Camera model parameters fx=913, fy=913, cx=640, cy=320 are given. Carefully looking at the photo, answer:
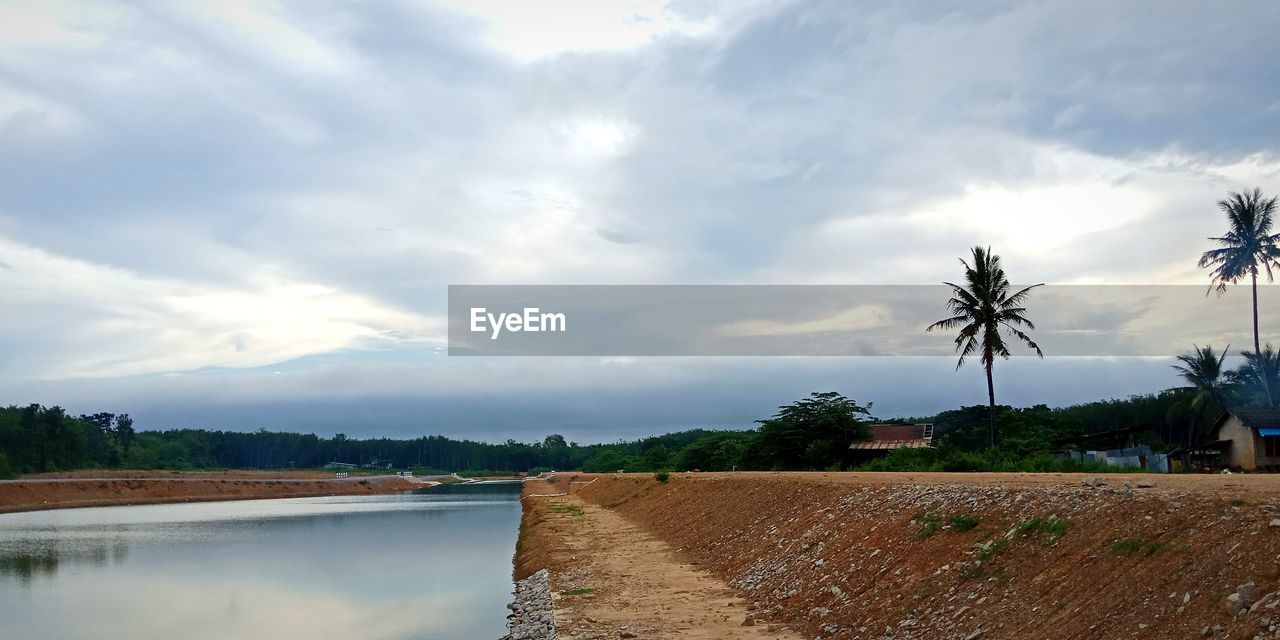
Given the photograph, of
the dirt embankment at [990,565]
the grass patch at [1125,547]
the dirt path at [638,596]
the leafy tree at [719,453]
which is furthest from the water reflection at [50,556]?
the leafy tree at [719,453]

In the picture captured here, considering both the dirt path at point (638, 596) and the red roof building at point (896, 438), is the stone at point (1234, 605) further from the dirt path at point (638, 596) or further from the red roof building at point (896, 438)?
the red roof building at point (896, 438)

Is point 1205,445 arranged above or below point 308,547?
above

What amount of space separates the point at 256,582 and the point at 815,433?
39.1 meters

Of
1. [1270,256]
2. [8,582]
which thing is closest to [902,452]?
[1270,256]

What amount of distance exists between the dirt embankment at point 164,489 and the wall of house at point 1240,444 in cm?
11271

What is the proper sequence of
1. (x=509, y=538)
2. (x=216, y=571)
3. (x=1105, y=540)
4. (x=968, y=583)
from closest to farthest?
(x=1105, y=540)
(x=968, y=583)
(x=216, y=571)
(x=509, y=538)

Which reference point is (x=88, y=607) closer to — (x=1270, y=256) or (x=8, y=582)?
(x=8, y=582)

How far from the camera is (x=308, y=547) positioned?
52000mm

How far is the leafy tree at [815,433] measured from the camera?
204ft

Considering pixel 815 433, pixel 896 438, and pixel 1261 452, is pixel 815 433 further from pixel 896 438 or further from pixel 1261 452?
pixel 1261 452

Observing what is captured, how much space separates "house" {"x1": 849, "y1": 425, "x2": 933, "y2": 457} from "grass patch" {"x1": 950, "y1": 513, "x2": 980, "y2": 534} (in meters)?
42.0

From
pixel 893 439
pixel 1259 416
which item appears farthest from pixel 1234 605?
pixel 893 439

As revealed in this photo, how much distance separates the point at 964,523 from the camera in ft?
56.2

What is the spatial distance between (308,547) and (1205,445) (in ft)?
156
